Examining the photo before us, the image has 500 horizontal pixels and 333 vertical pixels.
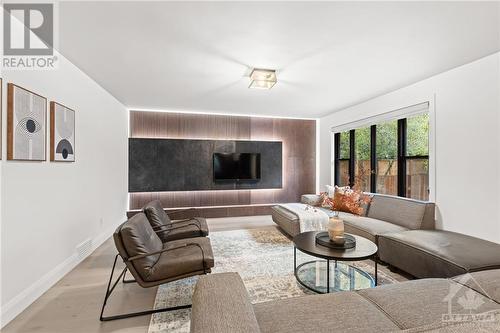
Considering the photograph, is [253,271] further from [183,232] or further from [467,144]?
[467,144]

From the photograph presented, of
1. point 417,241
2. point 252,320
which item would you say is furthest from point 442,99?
point 252,320

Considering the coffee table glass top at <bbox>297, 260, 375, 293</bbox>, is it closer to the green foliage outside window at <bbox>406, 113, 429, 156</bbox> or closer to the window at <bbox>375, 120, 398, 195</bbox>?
the window at <bbox>375, 120, 398, 195</bbox>

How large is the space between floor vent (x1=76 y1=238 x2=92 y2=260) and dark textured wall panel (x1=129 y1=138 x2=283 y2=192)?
2.01m

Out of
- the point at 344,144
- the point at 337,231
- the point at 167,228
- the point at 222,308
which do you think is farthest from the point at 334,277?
the point at 344,144

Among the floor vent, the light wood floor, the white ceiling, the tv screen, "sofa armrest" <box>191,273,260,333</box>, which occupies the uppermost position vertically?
the white ceiling

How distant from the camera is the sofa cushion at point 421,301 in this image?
1256mm

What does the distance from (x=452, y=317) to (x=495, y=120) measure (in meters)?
2.68

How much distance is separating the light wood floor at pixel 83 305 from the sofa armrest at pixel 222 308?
3.24ft

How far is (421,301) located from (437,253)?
126cm

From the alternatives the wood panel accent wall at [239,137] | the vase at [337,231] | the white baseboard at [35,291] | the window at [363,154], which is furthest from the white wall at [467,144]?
the white baseboard at [35,291]

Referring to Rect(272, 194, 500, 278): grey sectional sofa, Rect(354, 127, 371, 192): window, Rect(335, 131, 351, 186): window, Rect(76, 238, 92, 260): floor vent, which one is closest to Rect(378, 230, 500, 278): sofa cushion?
Rect(272, 194, 500, 278): grey sectional sofa

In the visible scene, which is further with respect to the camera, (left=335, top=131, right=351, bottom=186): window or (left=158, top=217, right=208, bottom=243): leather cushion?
(left=335, top=131, right=351, bottom=186): window

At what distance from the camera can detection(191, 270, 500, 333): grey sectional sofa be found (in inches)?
41.8

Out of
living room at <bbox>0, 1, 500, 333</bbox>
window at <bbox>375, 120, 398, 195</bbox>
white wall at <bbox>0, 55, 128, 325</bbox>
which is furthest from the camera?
window at <bbox>375, 120, 398, 195</bbox>
